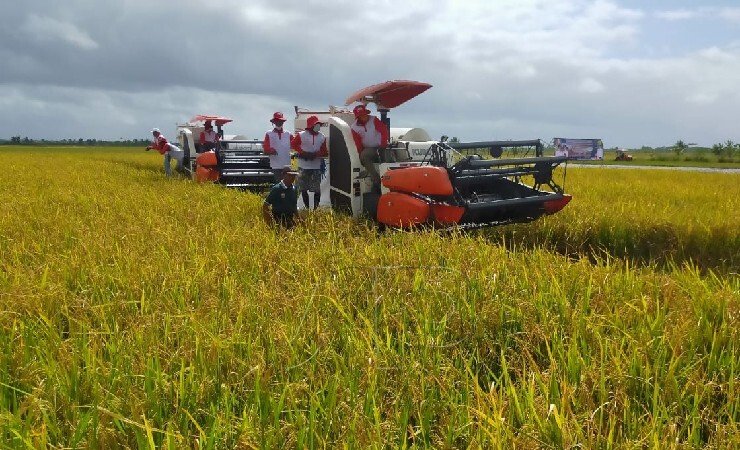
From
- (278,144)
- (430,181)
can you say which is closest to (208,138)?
(278,144)

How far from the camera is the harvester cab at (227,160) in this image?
12.1 meters

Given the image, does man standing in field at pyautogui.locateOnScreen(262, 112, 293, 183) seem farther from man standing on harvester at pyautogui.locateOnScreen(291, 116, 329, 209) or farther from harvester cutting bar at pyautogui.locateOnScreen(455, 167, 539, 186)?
harvester cutting bar at pyautogui.locateOnScreen(455, 167, 539, 186)

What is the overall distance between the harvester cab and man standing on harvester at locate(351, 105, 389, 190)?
6051 mm

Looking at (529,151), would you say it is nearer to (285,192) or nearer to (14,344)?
(285,192)

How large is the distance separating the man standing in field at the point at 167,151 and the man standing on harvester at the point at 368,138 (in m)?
9.82

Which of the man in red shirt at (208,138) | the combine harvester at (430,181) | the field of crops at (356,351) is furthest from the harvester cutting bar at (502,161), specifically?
the man in red shirt at (208,138)

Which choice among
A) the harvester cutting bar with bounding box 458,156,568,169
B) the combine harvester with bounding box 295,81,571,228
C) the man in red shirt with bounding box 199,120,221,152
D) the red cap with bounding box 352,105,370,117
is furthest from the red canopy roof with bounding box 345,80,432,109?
the man in red shirt with bounding box 199,120,221,152

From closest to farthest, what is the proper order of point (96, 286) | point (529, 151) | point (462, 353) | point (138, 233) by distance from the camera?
point (462, 353)
point (96, 286)
point (138, 233)
point (529, 151)

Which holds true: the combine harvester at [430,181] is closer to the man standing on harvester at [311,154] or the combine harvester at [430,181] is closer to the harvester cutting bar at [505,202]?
the harvester cutting bar at [505,202]

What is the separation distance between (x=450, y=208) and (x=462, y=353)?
3.30m

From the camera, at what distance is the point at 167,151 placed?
15500 millimetres

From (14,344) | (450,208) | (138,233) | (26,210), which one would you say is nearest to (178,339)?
(14,344)

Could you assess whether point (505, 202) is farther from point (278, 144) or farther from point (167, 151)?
point (167, 151)

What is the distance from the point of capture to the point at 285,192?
20.3 feet
